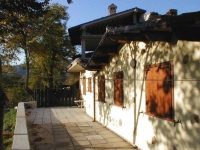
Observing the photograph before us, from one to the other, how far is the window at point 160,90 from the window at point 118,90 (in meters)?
2.06

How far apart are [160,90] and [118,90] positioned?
123 inches

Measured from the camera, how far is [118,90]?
8.41 metres

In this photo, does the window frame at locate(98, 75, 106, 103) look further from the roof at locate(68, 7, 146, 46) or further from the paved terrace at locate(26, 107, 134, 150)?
the roof at locate(68, 7, 146, 46)

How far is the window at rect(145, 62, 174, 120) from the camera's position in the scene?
4992mm

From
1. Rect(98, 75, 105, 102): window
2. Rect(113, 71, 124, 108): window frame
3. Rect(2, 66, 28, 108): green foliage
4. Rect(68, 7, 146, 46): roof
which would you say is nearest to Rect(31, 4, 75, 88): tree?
Rect(2, 66, 28, 108): green foliage

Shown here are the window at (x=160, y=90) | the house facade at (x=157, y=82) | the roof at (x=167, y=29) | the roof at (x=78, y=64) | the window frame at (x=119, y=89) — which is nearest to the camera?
the roof at (x=167, y=29)

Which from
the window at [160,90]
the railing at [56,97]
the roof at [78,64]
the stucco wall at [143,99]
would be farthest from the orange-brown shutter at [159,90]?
the railing at [56,97]

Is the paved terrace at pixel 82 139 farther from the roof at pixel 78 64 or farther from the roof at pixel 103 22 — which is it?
the roof at pixel 103 22

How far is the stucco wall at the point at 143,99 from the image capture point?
13.8 ft

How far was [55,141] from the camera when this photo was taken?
756 cm

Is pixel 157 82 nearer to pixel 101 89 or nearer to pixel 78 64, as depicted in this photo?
pixel 101 89

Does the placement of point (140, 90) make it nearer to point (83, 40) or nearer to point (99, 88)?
point (99, 88)

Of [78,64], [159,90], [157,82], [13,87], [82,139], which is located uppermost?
[78,64]

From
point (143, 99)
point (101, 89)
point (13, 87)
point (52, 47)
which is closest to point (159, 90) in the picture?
point (143, 99)
